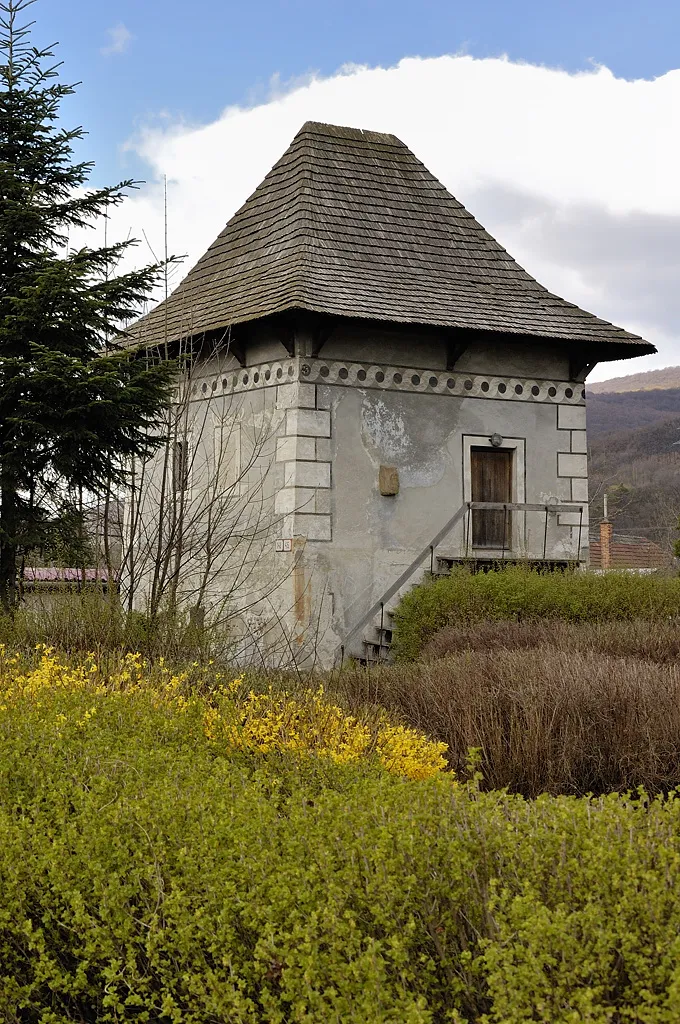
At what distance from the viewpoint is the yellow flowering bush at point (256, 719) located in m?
6.79

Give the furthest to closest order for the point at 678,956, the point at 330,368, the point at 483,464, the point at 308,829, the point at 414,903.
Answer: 1. the point at 483,464
2. the point at 330,368
3. the point at 308,829
4. the point at 414,903
5. the point at 678,956

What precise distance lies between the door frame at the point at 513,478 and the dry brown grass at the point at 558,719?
6.91m

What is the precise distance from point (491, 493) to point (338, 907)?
13.5 meters

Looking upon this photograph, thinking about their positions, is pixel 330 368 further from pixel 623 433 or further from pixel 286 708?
pixel 623 433

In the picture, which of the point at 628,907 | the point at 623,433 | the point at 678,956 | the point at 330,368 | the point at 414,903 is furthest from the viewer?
the point at 623,433

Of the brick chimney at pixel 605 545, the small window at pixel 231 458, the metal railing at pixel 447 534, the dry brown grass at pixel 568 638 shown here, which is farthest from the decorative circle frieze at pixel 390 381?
the brick chimney at pixel 605 545

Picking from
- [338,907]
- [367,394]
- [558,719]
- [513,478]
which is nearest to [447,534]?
[513,478]

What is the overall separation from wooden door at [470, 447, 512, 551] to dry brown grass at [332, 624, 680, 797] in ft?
22.5

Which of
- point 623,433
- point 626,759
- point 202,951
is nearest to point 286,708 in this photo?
point 626,759

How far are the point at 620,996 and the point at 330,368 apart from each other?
12.8 m

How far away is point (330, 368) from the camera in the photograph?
15812mm

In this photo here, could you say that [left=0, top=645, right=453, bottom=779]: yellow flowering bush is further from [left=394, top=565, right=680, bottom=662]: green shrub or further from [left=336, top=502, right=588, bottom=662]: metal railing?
[left=336, top=502, right=588, bottom=662]: metal railing

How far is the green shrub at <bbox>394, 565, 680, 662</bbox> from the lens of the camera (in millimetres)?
14125

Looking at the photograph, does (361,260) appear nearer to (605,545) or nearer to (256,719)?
(256,719)
